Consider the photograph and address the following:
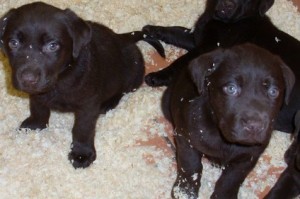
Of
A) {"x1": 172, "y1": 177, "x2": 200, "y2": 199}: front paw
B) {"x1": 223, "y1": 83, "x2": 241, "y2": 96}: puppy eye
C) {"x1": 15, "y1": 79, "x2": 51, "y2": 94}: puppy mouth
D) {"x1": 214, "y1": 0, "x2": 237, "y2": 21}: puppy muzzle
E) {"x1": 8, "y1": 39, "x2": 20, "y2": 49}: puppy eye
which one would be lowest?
{"x1": 172, "y1": 177, "x2": 200, "y2": 199}: front paw

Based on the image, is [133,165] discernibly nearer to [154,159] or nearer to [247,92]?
[154,159]

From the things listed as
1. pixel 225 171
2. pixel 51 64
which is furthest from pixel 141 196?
pixel 51 64

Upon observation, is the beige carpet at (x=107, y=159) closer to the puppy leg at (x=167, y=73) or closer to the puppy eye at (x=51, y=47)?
the puppy leg at (x=167, y=73)

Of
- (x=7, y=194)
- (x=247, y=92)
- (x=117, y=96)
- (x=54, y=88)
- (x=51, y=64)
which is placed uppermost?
(x=247, y=92)

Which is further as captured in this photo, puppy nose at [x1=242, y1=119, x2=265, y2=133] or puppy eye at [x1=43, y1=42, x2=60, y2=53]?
puppy eye at [x1=43, y1=42, x2=60, y2=53]

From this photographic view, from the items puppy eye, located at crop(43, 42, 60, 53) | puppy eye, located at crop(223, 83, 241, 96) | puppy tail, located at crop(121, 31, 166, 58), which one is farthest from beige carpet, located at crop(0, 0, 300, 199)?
puppy eye, located at crop(223, 83, 241, 96)

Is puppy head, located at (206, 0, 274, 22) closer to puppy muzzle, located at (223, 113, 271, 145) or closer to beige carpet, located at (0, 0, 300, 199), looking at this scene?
beige carpet, located at (0, 0, 300, 199)
